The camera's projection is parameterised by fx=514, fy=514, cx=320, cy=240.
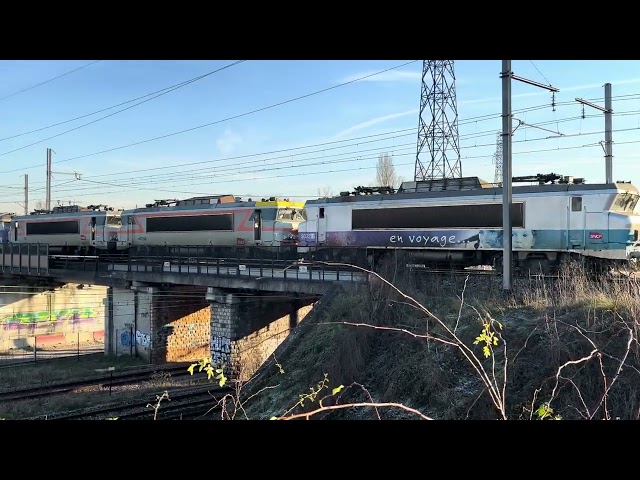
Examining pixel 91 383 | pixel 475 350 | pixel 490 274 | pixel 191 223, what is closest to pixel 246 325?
pixel 91 383

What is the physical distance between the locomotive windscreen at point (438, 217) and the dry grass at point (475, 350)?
3219 millimetres

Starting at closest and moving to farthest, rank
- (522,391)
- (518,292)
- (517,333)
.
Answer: (522,391) < (517,333) < (518,292)

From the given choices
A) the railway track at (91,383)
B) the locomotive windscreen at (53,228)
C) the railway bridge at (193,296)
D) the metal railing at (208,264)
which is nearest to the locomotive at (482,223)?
the metal railing at (208,264)

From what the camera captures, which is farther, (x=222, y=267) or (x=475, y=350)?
(x=222, y=267)

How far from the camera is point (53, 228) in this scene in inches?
1539

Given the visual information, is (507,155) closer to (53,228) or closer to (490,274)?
(490,274)

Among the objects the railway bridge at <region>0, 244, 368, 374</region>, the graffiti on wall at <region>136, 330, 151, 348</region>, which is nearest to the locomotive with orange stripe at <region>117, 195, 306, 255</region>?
the railway bridge at <region>0, 244, 368, 374</region>

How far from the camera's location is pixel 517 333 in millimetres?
10469

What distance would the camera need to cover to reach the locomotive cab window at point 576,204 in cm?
1652

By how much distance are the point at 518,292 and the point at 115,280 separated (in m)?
24.6

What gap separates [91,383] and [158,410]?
25.9 feet

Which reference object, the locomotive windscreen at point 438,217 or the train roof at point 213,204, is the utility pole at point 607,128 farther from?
the train roof at point 213,204
